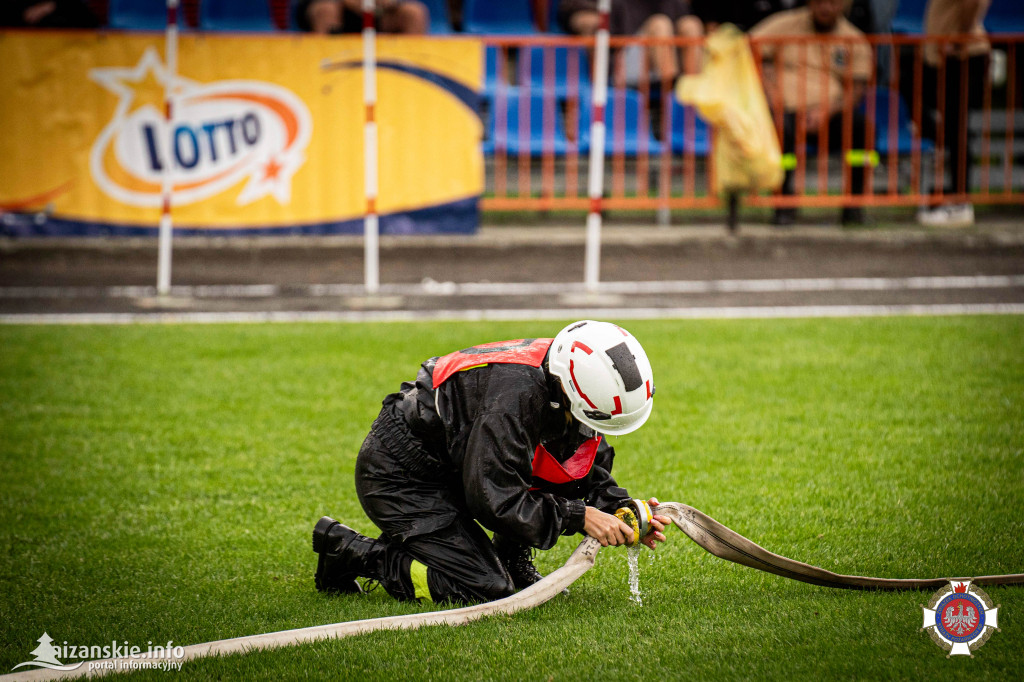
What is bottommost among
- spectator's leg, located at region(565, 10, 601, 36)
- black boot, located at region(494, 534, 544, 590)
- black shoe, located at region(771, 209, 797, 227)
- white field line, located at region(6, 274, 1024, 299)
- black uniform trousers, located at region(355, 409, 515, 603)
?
black boot, located at region(494, 534, 544, 590)

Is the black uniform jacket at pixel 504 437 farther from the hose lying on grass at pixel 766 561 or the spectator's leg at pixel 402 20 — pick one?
the spectator's leg at pixel 402 20

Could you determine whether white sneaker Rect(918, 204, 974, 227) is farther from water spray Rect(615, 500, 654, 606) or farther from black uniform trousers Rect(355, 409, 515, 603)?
black uniform trousers Rect(355, 409, 515, 603)

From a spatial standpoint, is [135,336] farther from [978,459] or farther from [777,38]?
[777,38]

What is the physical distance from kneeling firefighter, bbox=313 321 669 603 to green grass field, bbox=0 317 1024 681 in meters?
0.21

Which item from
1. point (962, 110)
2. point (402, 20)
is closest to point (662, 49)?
point (402, 20)

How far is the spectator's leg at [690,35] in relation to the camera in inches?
524

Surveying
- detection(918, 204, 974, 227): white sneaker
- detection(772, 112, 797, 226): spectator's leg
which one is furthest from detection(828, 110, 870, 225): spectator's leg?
detection(918, 204, 974, 227): white sneaker

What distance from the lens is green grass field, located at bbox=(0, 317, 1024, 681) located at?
378 cm

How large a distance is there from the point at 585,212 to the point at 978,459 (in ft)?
34.1

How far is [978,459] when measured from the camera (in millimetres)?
5938

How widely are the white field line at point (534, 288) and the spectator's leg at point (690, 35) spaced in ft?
10.6

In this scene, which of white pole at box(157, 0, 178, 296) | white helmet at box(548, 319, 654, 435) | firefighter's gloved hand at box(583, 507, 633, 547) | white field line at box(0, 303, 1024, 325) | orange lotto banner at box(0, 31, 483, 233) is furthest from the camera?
orange lotto banner at box(0, 31, 483, 233)

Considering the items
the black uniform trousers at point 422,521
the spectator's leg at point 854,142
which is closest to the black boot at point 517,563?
the black uniform trousers at point 422,521

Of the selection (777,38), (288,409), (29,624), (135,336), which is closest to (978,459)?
(288,409)
